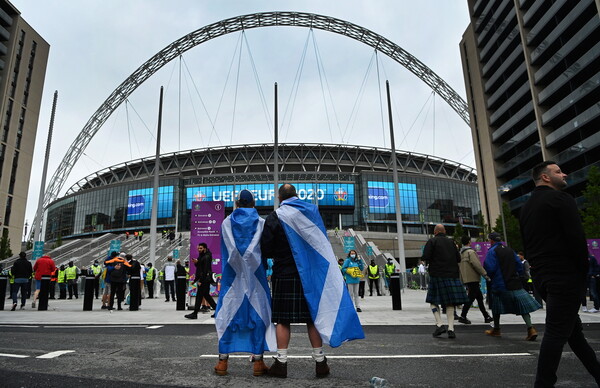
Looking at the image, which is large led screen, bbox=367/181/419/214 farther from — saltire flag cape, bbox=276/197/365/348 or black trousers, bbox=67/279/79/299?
saltire flag cape, bbox=276/197/365/348

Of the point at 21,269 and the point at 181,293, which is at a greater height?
the point at 21,269

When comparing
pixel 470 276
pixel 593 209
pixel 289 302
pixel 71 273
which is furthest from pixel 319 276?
pixel 593 209

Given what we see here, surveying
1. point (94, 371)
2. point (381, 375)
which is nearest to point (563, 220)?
point (381, 375)

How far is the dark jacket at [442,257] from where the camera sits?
22.5 ft

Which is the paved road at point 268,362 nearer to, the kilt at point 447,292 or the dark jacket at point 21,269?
the kilt at point 447,292

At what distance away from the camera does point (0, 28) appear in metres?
63.4

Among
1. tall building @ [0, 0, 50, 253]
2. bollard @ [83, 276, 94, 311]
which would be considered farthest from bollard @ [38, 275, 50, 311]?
tall building @ [0, 0, 50, 253]

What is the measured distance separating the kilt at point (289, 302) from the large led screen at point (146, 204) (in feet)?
239

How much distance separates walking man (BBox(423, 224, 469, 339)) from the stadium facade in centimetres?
6022

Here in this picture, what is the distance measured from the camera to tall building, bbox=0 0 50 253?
64.2m

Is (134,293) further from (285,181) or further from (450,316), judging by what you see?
(285,181)

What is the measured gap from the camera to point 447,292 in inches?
265

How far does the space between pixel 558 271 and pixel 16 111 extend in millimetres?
83563

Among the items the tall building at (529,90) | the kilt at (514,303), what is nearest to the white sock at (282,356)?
the kilt at (514,303)
